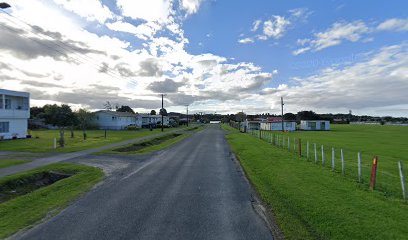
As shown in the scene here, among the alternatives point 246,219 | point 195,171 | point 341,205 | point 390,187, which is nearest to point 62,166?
point 195,171

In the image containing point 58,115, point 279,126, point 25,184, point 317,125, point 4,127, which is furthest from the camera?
point 317,125

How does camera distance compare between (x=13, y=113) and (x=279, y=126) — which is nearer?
(x=13, y=113)

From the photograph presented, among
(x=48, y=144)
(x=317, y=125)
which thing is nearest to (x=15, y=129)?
(x=48, y=144)

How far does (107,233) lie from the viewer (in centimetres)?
704

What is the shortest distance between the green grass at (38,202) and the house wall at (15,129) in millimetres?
29291

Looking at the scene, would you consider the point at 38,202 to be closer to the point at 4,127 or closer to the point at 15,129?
the point at 4,127

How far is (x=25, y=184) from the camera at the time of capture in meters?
13.9

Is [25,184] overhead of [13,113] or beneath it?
beneath

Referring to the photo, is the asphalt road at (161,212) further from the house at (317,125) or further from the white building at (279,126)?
the house at (317,125)

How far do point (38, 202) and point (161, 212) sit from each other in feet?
14.3

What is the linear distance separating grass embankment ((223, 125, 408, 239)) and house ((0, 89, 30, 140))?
37991 mm

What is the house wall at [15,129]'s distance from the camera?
1554 inches

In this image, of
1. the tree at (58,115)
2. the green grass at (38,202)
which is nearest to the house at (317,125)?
the tree at (58,115)

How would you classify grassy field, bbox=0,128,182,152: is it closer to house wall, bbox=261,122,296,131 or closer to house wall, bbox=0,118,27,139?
house wall, bbox=0,118,27,139
